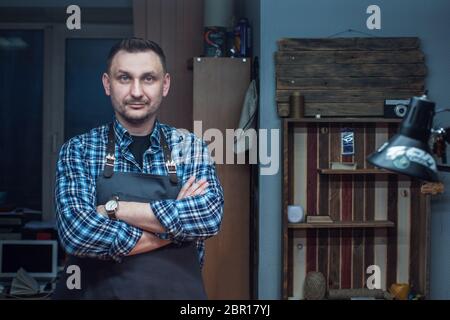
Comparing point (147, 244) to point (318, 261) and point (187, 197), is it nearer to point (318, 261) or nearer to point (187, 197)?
point (187, 197)

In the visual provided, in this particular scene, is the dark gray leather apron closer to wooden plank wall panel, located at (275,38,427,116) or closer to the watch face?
the watch face

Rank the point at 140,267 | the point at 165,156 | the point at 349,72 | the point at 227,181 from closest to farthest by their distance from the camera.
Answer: the point at 140,267
the point at 165,156
the point at 349,72
the point at 227,181

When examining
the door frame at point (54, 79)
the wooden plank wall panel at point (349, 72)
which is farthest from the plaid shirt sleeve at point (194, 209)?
the door frame at point (54, 79)

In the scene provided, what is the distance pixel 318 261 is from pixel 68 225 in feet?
5.97

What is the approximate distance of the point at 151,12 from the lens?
13.0 feet

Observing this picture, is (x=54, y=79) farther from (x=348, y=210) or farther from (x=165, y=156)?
(x=165, y=156)

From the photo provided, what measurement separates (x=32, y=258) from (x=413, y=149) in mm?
3192

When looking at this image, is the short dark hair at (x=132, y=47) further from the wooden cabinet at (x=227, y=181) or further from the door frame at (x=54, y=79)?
the door frame at (x=54, y=79)

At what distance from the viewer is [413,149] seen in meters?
1.20

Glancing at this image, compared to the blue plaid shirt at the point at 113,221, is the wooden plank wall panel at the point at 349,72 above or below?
above

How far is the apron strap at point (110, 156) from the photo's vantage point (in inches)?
73.6

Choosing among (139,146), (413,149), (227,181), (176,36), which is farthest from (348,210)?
(413,149)

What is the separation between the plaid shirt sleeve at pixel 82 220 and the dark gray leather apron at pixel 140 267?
0.11 feet

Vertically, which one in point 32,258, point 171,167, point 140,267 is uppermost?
point 171,167
